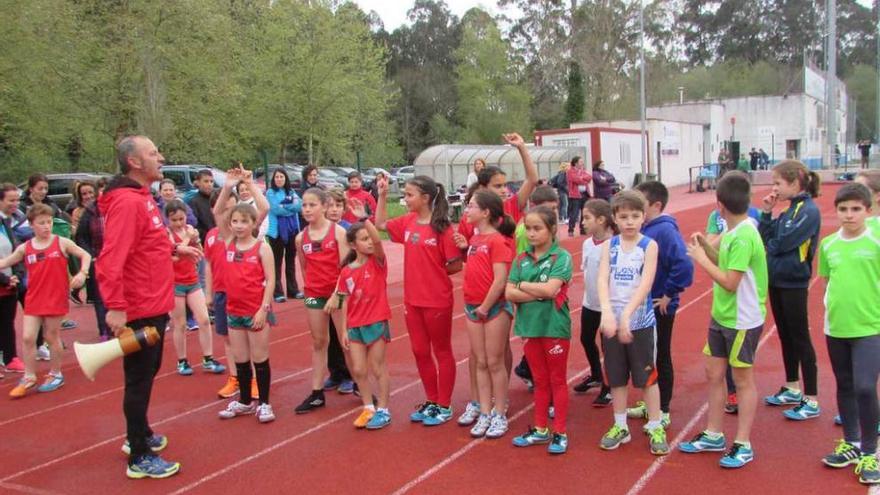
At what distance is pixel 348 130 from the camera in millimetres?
34406

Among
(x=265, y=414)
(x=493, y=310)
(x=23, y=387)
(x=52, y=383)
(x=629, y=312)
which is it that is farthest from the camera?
(x=52, y=383)

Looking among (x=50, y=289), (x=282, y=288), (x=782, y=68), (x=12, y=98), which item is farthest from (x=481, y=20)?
(x=50, y=289)

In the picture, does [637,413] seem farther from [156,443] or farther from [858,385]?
[156,443]

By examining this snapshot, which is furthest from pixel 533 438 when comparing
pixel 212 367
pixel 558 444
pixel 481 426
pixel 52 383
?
pixel 52 383

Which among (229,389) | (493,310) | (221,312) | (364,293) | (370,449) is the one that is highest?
(364,293)

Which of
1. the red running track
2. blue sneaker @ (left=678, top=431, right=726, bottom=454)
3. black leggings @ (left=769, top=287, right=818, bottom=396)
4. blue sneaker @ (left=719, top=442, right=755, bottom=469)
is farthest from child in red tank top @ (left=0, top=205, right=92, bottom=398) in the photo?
black leggings @ (left=769, top=287, right=818, bottom=396)

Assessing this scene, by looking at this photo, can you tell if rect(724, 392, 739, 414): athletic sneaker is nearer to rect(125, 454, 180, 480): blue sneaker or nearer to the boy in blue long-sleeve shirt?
the boy in blue long-sleeve shirt

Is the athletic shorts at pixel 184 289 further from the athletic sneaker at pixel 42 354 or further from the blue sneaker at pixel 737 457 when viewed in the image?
the blue sneaker at pixel 737 457

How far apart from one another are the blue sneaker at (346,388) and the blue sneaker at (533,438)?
1850 millimetres

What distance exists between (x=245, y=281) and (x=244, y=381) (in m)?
0.80

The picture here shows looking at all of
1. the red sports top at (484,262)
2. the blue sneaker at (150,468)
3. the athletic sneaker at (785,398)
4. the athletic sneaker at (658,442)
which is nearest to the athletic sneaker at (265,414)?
the blue sneaker at (150,468)

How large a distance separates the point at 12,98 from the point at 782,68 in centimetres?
6768

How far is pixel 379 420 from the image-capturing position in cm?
532

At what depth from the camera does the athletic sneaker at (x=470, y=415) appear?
527 centimetres
